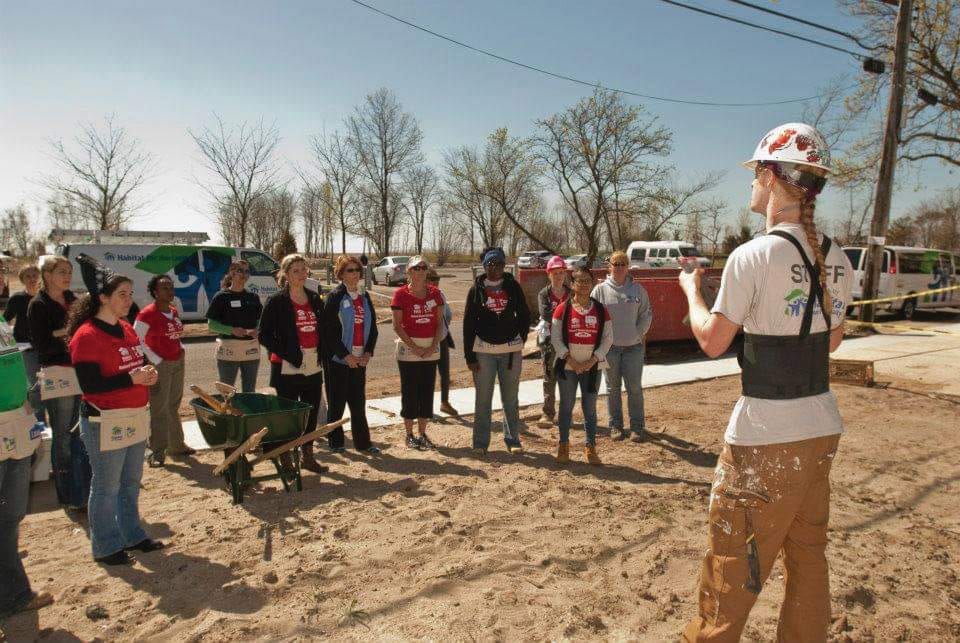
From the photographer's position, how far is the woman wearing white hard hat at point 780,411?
88.1 inches

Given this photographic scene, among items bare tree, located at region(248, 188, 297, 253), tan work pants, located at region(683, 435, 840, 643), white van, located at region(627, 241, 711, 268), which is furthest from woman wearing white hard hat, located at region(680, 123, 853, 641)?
bare tree, located at region(248, 188, 297, 253)

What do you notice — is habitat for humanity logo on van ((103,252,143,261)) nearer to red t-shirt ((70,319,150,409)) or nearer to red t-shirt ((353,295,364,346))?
red t-shirt ((353,295,364,346))

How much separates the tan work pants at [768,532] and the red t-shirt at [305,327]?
424 cm

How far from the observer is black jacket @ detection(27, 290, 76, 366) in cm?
468

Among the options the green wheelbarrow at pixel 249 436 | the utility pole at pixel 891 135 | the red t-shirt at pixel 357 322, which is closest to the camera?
the green wheelbarrow at pixel 249 436

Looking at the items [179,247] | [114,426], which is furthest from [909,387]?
[179,247]

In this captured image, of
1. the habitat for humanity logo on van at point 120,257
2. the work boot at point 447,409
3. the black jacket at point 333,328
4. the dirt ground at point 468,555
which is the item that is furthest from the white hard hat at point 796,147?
the habitat for humanity logo on van at point 120,257

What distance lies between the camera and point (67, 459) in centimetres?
463

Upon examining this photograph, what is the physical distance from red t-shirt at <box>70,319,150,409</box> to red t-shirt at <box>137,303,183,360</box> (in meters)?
1.97

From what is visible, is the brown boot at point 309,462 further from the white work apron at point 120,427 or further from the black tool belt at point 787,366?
the black tool belt at point 787,366

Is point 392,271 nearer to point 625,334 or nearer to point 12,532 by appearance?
point 625,334

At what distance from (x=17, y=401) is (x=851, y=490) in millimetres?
6006

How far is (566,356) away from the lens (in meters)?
5.75

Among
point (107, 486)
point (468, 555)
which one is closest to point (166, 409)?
point (107, 486)
